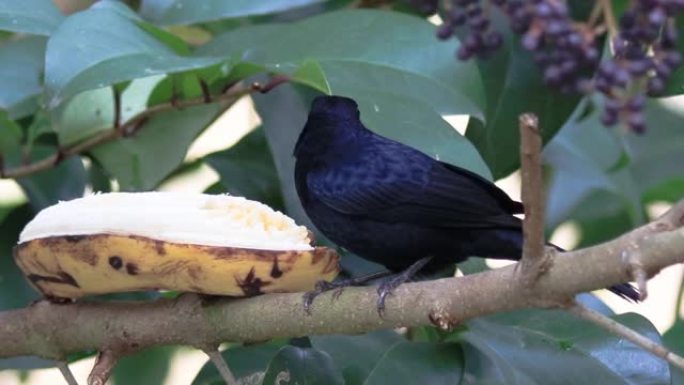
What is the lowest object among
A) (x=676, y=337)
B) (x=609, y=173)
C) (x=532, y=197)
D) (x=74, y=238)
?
(x=676, y=337)

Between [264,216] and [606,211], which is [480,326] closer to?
[264,216]

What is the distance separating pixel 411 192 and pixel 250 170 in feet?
0.95

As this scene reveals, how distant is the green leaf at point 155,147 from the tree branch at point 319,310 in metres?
0.35

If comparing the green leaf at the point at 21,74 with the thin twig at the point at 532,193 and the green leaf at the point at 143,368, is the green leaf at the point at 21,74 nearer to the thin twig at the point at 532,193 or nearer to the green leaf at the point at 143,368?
the green leaf at the point at 143,368

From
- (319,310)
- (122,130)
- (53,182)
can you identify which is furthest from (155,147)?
(319,310)

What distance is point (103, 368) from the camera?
135cm

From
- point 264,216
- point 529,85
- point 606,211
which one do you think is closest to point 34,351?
point 264,216

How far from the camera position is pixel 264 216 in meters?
1.39

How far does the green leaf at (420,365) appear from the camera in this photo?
1400 mm

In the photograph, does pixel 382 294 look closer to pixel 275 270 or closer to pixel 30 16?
pixel 275 270

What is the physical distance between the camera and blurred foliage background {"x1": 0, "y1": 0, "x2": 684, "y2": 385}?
1.43 metres

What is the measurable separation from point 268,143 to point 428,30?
0.33m

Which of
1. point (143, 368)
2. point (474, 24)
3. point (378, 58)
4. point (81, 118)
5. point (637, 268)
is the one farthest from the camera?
point (143, 368)

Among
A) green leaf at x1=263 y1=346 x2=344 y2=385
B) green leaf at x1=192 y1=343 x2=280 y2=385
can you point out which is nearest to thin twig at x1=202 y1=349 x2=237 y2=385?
green leaf at x1=263 y1=346 x2=344 y2=385
